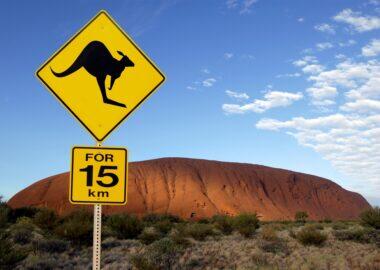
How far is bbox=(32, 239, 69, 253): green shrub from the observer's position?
58.0 feet

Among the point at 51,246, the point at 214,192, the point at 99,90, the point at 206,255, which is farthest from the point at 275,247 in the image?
the point at 214,192

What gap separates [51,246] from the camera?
1792 centimetres

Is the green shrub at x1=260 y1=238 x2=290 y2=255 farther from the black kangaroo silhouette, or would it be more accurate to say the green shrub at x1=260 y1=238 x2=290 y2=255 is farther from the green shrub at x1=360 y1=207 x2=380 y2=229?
the black kangaroo silhouette

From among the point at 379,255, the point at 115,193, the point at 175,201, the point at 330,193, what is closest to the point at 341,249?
the point at 379,255

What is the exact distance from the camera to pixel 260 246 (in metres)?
18.4

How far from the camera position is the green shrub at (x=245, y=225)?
77.9ft

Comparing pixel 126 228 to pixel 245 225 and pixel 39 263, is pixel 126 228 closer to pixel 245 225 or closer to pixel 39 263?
pixel 245 225

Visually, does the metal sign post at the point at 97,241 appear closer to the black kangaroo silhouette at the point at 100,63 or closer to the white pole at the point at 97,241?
the white pole at the point at 97,241

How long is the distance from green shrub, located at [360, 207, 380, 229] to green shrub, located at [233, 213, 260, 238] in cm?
583

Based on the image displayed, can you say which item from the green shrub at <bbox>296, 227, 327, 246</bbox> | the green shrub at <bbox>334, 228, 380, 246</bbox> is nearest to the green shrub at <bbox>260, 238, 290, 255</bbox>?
the green shrub at <bbox>296, 227, 327, 246</bbox>

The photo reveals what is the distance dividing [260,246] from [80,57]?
1388 centimetres

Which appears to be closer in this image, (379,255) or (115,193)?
(115,193)

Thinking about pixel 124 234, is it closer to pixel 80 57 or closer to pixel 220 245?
pixel 220 245

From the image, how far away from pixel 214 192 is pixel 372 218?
48.7m
